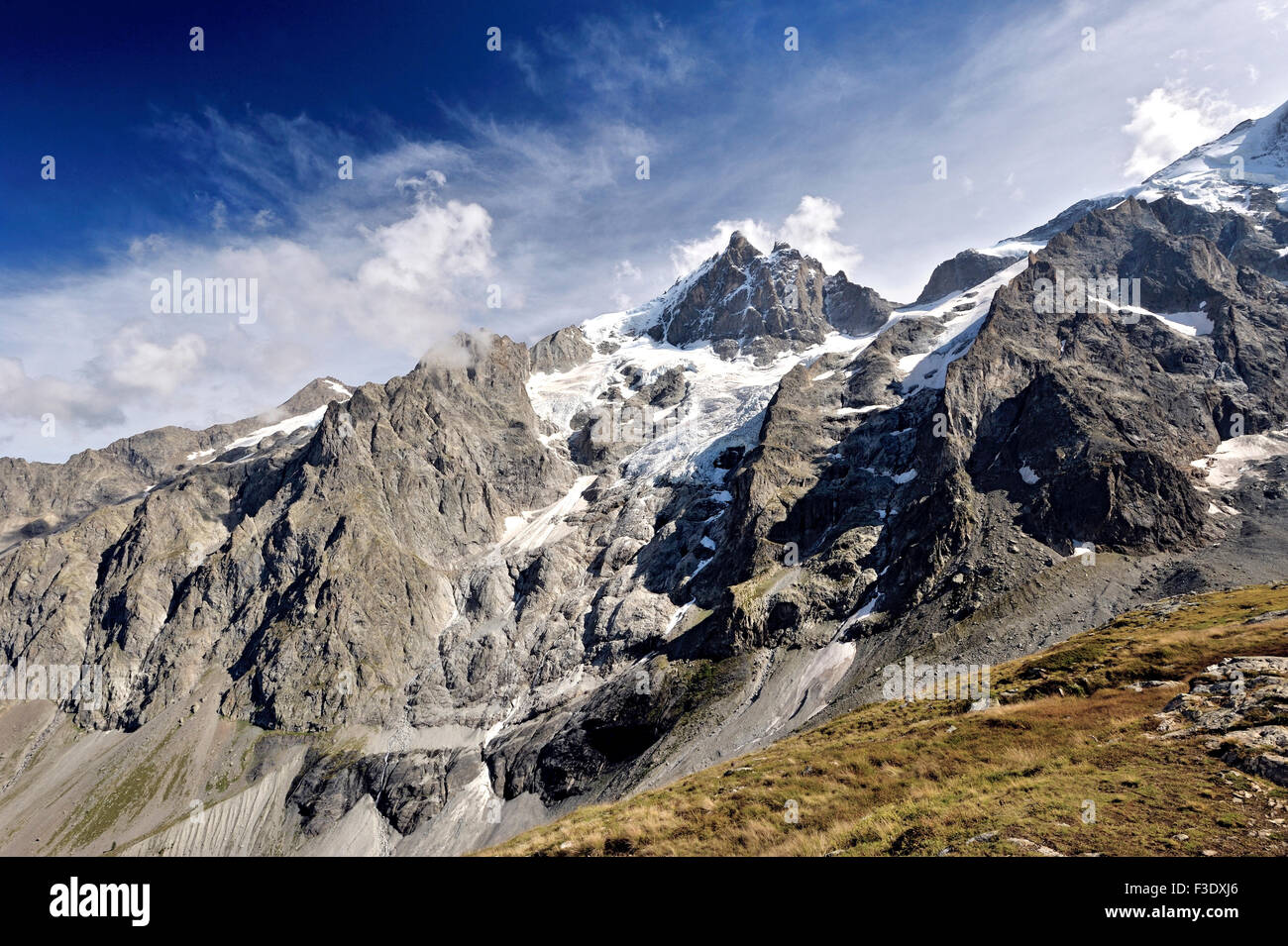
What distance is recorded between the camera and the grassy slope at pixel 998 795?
14078mm

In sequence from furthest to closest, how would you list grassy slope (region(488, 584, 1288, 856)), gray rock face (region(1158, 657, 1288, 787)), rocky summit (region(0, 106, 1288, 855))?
rocky summit (region(0, 106, 1288, 855)), gray rock face (region(1158, 657, 1288, 787)), grassy slope (region(488, 584, 1288, 856))

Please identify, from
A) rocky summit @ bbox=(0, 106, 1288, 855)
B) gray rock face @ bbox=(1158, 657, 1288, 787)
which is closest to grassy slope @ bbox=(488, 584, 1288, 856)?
gray rock face @ bbox=(1158, 657, 1288, 787)

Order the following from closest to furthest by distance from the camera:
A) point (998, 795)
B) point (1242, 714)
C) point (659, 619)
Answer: point (998, 795) → point (1242, 714) → point (659, 619)

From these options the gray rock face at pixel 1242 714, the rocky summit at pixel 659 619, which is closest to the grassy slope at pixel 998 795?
the gray rock face at pixel 1242 714

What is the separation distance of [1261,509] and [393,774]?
197546mm

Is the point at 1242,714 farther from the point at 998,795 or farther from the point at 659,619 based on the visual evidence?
the point at 659,619

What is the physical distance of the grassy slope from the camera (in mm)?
14078

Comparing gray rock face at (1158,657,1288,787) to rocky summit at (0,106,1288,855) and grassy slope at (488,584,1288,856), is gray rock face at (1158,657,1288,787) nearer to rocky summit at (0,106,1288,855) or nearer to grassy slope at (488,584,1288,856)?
grassy slope at (488,584,1288,856)

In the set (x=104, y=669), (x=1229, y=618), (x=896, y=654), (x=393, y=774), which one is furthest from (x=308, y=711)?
(x=1229, y=618)

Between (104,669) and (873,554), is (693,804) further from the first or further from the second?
(104,669)

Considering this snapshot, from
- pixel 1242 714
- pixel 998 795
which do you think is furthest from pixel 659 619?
pixel 998 795

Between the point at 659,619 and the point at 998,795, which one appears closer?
the point at 998,795

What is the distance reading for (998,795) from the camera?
17.2 meters

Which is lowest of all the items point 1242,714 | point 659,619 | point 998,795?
point 659,619
